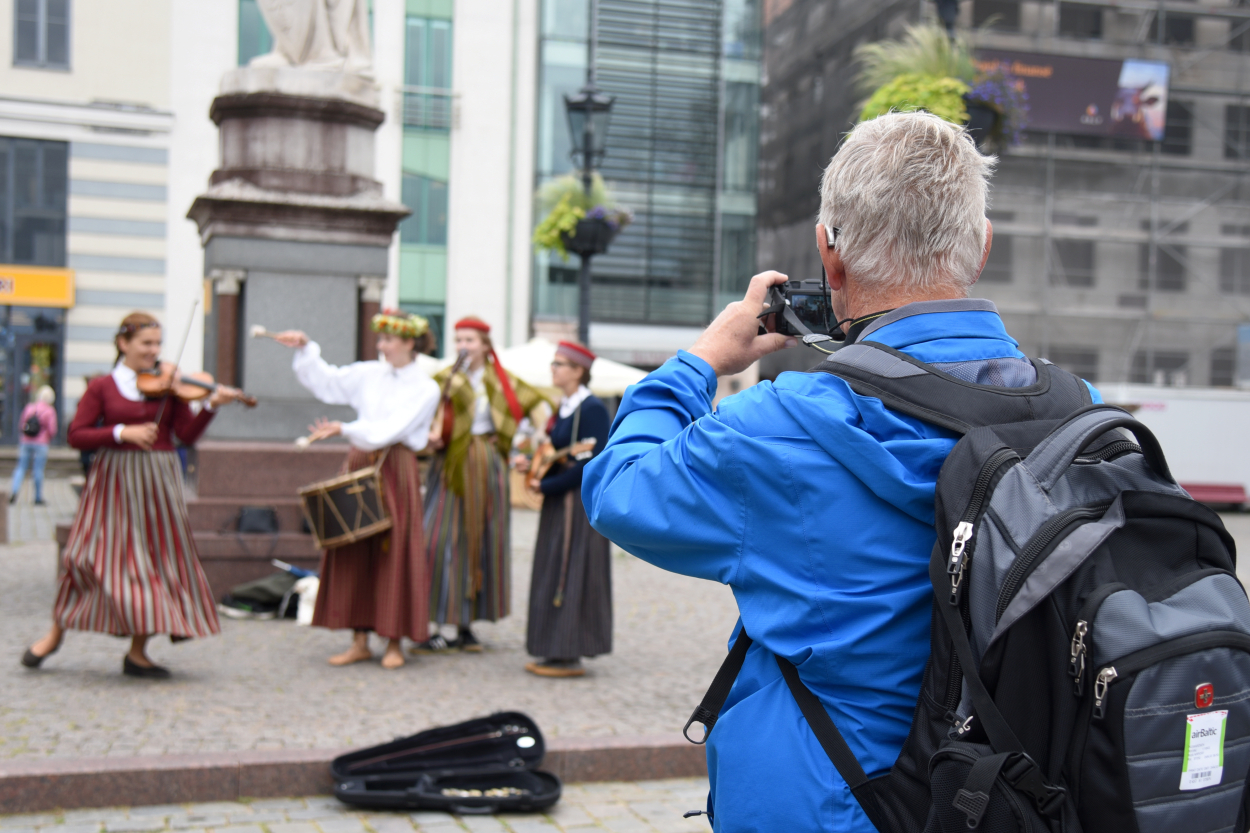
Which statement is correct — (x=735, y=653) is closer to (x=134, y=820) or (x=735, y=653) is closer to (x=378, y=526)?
(x=134, y=820)

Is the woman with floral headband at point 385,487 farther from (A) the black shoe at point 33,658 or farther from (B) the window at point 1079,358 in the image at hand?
(B) the window at point 1079,358

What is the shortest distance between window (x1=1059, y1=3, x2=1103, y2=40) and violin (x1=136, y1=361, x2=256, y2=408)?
88.5ft

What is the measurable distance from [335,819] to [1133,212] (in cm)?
2811

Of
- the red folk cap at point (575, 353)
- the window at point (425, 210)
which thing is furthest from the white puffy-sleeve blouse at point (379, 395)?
the window at point (425, 210)

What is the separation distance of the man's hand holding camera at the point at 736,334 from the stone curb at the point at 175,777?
363 cm

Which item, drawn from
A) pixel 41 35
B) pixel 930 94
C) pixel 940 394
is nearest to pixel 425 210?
pixel 41 35

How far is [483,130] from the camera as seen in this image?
28.6 meters

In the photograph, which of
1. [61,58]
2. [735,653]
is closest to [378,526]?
[735,653]

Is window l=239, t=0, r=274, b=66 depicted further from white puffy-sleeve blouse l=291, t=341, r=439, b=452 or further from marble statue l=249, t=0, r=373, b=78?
white puffy-sleeve blouse l=291, t=341, r=439, b=452

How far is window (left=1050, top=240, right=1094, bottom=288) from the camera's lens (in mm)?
28359

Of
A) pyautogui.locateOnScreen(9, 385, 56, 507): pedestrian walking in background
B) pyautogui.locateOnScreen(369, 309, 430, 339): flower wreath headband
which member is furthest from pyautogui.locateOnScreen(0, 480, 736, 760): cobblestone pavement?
pyautogui.locateOnScreen(9, 385, 56, 507): pedestrian walking in background

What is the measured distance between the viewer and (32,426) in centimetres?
1703

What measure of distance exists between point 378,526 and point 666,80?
81.9ft

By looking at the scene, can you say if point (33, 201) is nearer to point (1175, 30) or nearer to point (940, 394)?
point (1175, 30)
